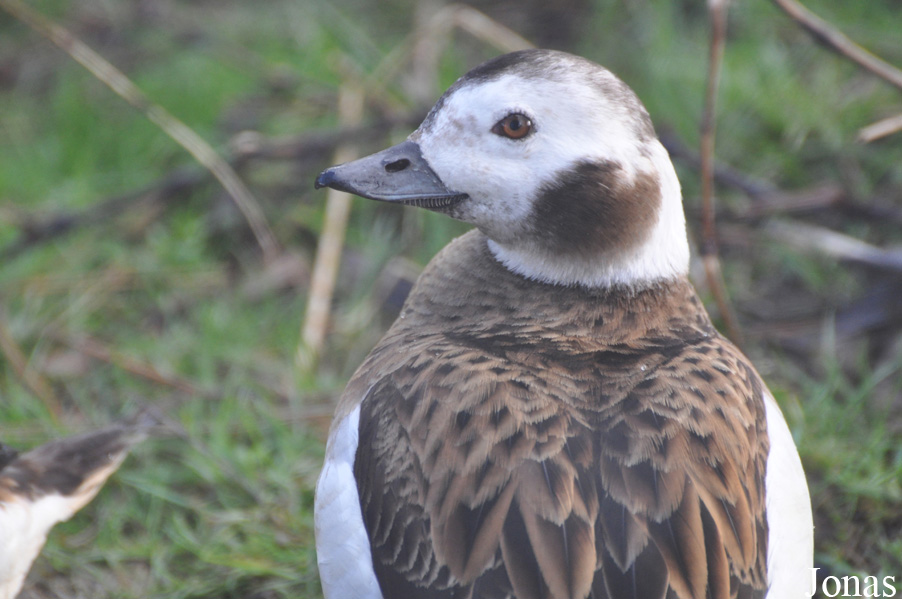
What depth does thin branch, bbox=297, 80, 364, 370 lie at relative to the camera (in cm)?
346

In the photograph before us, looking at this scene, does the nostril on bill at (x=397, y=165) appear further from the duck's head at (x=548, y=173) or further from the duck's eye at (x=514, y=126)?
the duck's eye at (x=514, y=126)

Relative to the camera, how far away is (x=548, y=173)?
207cm

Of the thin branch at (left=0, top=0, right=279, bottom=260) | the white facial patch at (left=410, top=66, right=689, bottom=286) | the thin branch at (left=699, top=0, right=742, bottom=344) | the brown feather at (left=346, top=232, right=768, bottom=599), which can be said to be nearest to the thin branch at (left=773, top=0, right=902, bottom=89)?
the thin branch at (left=699, top=0, right=742, bottom=344)

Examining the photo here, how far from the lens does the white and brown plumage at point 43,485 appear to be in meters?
2.34

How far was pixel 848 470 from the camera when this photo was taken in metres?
2.77

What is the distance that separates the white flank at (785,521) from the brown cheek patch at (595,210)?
Result: 1.65 feet

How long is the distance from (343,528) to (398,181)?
77 centimetres

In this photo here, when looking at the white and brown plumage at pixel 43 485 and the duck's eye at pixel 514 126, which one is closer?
the duck's eye at pixel 514 126

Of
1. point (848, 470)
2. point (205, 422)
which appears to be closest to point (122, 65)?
point (205, 422)

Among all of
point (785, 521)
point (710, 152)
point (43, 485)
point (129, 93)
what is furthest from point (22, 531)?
point (710, 152)

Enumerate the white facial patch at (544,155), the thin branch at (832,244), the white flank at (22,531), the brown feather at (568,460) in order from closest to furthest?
the brown feather at (568,460)
the white facial patch at (544,155)
the white flank at (22,531)
the thin branch at (832,244)

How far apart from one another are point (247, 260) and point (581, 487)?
2.47 meters

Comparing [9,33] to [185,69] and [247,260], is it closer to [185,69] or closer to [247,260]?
[185,69]

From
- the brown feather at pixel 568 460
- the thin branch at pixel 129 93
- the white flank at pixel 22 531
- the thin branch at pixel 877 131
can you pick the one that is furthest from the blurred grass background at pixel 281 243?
the brown feather at pixel 568 460
